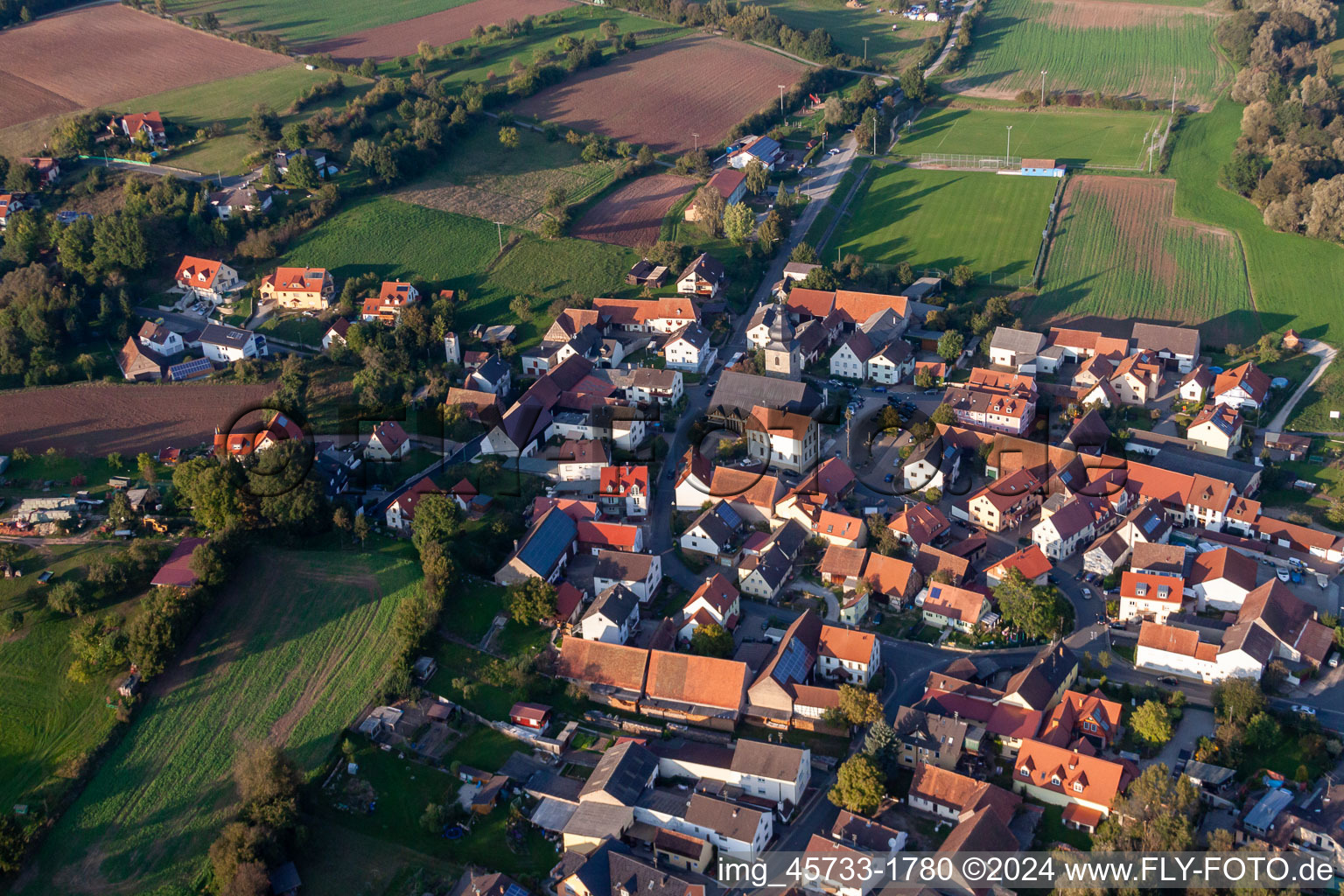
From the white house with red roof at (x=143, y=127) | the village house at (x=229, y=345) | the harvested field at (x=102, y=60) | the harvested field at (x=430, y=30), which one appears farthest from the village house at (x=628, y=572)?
the harvested field at (x=430, y=30)

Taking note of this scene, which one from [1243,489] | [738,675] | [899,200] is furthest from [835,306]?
[738,675]

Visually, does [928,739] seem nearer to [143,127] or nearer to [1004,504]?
[1004,504]

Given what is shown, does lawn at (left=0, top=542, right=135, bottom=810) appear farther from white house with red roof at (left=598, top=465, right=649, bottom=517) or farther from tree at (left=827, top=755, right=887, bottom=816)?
tree at (left=827, top=755, right=887, bottom=816)

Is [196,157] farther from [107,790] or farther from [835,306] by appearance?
[107,790]

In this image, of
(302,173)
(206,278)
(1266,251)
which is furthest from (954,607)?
(302,173)

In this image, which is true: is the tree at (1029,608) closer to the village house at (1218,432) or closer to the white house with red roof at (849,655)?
the white house with red roof at (849,655)

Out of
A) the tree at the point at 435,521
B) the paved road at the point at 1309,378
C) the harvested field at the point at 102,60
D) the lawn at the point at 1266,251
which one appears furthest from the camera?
the harvested field at the point at 102,60
